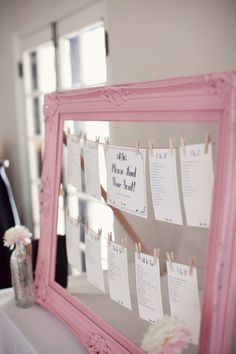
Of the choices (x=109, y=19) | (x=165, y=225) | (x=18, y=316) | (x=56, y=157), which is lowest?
(x=18, y=316)

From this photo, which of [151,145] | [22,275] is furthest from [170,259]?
[22,275]

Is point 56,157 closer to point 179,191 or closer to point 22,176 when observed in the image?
point 179,191

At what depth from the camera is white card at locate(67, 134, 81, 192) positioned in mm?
1270

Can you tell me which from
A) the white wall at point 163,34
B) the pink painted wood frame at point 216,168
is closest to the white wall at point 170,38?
the white wall at point 163,34

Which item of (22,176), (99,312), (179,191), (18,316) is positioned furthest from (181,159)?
(22,176)

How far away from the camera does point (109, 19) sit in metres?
2.07

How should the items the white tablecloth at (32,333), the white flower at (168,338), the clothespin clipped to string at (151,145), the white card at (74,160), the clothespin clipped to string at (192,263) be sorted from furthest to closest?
the white card at (74,160), the white tablecloth at (32,333), the clothespin clipped to string at (151,145), the clothespin clipped to string at (192,263), the white flower at (168,338)

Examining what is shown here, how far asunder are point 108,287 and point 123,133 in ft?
1.36

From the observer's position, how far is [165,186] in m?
0.94

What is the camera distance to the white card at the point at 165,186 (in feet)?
3.01

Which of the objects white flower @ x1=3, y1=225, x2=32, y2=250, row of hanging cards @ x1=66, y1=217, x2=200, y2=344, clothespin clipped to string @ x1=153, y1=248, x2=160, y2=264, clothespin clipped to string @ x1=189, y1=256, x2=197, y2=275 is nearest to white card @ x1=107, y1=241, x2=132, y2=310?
row of hanging cards @ x1=66, y1=217, x2=200, y2=344

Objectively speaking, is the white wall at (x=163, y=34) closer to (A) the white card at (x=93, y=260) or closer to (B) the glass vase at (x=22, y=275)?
(A) the white card at (x=93, y=260)

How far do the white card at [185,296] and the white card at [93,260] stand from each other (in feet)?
0.92

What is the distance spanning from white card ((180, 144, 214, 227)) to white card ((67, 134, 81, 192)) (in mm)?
451
